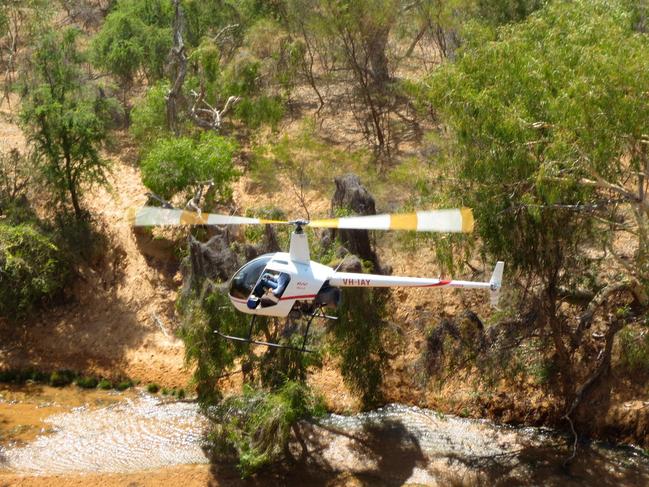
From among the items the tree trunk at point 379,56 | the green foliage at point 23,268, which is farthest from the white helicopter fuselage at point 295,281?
the tree trunk at point 379,56

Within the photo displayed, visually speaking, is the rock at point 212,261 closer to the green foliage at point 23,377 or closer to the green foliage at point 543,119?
the green foliage at point 543,119

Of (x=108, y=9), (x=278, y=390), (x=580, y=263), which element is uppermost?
(x=108, y=9)

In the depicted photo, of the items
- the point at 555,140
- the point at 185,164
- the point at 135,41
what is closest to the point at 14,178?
the point at 185,164

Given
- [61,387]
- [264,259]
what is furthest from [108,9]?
[264,259]

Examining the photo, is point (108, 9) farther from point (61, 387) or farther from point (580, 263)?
point (580, 263)

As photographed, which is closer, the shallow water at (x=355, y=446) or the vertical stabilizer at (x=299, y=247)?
the vertical stabilizer at (x=299, y=247)
